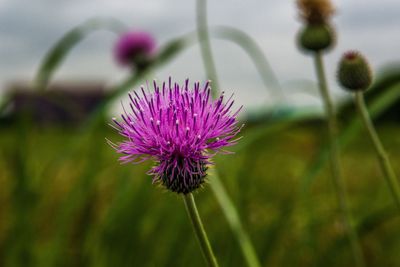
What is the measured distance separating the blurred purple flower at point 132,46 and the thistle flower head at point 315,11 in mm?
2994

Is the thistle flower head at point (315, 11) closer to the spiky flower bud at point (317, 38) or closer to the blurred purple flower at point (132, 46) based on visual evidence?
the spiky flower bud at point (317, 38)

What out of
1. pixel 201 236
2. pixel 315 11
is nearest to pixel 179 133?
pixel 201 236

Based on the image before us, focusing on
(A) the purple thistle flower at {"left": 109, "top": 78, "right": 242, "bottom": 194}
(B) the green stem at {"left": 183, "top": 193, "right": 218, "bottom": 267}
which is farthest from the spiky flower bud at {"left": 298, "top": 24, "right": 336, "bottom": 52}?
(B) the green stem at {"left": 183, "top": 193, "right": 218, "bottom": 267}

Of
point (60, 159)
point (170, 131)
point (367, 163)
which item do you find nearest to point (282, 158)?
point (367, 163)

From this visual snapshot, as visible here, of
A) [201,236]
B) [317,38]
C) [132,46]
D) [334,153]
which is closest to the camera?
[201,236]

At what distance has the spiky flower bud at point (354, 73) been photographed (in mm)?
1575

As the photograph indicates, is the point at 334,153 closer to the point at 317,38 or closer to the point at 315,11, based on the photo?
the point at 317,38

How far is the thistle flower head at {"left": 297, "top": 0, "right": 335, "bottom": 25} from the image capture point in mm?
2213

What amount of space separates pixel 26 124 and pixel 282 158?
3.88 metres

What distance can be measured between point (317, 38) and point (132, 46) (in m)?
3.27

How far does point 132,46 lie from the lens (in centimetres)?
512

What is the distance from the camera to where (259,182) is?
409 centimetres

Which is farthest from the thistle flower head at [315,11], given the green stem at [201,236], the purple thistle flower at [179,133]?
the green stem at [201,236]

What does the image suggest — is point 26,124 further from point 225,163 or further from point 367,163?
point 367,163
